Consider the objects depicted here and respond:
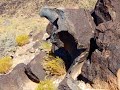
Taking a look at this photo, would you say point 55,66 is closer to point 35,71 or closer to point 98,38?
point 35,71

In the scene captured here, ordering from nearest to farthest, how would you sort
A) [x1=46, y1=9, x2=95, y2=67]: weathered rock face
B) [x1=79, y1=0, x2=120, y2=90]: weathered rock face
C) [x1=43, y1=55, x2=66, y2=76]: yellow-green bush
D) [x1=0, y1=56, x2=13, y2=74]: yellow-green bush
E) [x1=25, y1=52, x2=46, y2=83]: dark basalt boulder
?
1. [x1=79, y1=0, x2=120, y2=90]: weathered rock face
2. [x1=46, y1=9, x2=95, y2=67]: weathered rock face
3. [x1=43, y1=55, x2=66, y2=76]: yellow-green bush
4. [x1=25, y1=52, x2=46, y2=83]: dark basalt boulder
5. [x1=0, y1=56, x2=13, y2=74]: yellow-green bush

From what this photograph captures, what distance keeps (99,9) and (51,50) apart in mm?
3455

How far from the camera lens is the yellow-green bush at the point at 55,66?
15578 mm

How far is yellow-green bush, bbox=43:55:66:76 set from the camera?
51.1 ft

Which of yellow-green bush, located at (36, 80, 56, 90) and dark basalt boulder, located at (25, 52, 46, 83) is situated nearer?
yellow-green bush, located at (36, 80, 56, 90)

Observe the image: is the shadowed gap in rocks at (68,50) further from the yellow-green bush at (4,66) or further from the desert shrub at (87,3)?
the desert shrub at (87,3)

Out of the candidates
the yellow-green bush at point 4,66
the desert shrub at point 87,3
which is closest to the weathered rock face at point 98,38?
the yellow-green bush at point 4,66

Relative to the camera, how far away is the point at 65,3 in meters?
26.9

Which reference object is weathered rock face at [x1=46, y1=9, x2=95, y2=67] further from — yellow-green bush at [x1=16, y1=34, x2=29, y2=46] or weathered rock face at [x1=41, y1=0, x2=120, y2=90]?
yellow-green bush at [x1=16, y1=34, x2=29, y2=46]

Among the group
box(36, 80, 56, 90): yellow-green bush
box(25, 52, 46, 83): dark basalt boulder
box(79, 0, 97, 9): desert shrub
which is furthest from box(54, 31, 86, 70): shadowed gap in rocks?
box(79, 0, 97, 9): desert shrub

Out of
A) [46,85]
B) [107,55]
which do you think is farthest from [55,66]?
[107,55]

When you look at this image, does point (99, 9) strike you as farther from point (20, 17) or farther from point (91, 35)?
point (20, 17)

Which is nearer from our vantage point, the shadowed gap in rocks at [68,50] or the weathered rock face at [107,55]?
the weathered rock face at [107,55]

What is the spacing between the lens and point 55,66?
51.6ft
